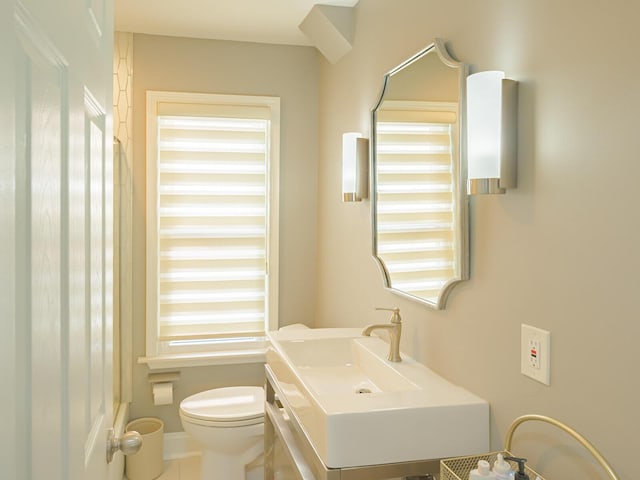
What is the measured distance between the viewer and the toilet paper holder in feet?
10.6

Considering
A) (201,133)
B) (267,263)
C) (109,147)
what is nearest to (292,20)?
(201,133)

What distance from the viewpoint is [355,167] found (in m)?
2.59

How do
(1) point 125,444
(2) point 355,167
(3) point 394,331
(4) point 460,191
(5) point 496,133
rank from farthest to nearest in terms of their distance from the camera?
(2) point 355,167
(3) point 394,331
(4) point 460,191
(5) point 496,133
(1) point 125,444

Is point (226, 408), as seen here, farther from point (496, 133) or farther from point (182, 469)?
point (496, 133)

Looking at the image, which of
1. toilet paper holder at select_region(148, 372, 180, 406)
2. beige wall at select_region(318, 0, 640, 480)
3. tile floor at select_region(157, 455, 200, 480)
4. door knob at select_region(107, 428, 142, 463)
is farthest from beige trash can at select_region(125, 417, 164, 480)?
door knob at select_region(107, 428, 142, 463)

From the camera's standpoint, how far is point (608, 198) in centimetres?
113

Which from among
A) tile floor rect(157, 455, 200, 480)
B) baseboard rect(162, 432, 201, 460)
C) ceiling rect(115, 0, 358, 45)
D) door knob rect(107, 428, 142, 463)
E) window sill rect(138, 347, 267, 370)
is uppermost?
ceiling rect(115, 0, 358, 45)

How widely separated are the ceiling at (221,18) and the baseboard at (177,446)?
7.86 feet

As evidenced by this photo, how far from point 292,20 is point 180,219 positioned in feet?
4.32

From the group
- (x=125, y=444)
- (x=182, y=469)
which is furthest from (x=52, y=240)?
(x=182, y=469)

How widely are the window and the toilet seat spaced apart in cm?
49

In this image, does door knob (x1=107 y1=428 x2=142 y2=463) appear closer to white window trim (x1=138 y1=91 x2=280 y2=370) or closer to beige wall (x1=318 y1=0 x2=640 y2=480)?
beige wall (x1=318 y1=0 x2=640 y2=480)

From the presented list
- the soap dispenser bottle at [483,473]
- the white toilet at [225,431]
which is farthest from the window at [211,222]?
the soap dispenser bottle at [483,473]

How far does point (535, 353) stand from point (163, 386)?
2.47 metres
